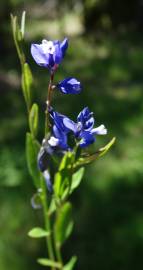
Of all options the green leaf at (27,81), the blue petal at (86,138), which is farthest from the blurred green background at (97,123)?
the blue petal at (86,138)

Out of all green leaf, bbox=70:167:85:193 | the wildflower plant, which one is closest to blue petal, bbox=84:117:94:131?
the wildflower plant

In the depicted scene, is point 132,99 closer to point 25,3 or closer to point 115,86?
point 115,86

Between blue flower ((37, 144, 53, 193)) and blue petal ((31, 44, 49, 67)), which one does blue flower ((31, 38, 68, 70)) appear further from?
blue flower ((37, 144, 53, 193))

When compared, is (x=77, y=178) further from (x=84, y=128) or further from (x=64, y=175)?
(x=84, y=128)

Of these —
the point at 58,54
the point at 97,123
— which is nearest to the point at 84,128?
the point at 58,54

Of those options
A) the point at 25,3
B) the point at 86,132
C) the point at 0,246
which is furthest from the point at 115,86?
the point at 86,132

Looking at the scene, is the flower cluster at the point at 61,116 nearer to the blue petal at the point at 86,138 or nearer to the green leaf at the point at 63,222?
the blue petal at the point at 86,138
